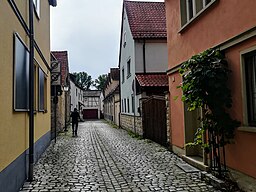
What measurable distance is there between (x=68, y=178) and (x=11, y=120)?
2.34 m

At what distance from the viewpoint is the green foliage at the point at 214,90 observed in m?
5.77

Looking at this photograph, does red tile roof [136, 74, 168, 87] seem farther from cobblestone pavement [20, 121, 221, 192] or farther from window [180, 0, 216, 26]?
window [180, 0, 216, 26]

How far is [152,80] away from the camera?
55.3 feet

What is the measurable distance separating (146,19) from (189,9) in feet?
37.7

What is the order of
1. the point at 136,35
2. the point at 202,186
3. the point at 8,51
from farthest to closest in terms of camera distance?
the point at 136,35, the point at 202,186, the point at 8,51

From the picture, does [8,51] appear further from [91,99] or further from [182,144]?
[91,99]

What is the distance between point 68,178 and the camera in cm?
685

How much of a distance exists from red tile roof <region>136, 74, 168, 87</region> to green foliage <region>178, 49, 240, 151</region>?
9.95 metres

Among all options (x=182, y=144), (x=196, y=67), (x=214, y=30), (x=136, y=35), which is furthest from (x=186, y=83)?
(x=136, y=35)

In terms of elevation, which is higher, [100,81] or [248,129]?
[100,81]

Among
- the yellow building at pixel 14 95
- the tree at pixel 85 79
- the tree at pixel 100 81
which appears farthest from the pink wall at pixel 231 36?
the tree at pixel 85 79

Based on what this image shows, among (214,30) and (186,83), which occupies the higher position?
(214,30)

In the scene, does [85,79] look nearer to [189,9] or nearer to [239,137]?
[189,9]

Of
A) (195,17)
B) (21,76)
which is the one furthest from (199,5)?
(21,76)
